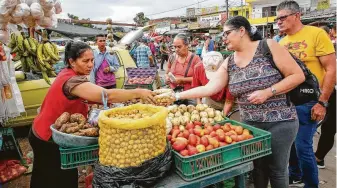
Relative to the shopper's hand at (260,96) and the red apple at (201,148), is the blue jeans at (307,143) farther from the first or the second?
the red apple at (201,148)

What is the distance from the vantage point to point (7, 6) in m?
3.27

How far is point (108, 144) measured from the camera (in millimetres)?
1828

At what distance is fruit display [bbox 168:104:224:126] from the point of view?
2.83m

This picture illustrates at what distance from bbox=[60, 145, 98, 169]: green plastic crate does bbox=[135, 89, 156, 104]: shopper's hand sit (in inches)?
25.7

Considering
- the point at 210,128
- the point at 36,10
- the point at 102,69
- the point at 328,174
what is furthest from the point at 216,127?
the point at 102,69

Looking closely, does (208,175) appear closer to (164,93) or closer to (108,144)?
(108,144)

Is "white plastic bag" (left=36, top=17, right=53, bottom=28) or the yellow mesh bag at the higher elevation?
"white plastic bag" (left=36, top=17, right=53, bottom=28)

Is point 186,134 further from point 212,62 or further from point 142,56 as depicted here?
point 142,56

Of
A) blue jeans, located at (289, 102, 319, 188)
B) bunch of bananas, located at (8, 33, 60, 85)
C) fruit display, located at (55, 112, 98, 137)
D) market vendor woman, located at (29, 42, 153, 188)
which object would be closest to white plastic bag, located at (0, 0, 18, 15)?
bunch of bananas, located at (8, 33, 60, 85)

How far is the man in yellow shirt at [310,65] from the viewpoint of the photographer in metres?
2.89

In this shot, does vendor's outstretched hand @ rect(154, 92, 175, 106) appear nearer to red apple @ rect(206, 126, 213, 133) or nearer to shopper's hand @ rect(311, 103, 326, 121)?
red apple @ rect(206, 126, 213, 133)

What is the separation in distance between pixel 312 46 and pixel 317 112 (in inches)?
27.7

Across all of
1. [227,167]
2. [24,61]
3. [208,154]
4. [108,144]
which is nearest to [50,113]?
[108,144]

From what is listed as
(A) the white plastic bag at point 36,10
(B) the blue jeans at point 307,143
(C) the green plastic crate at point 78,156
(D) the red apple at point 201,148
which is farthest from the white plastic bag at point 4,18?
(B) the blue jeans at point 307,143
